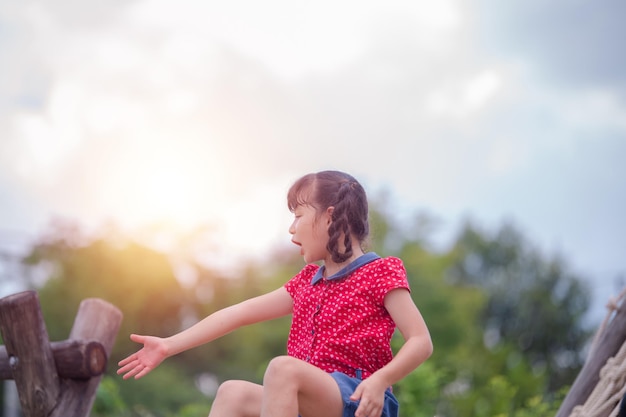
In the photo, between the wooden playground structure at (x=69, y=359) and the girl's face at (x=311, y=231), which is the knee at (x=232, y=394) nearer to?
the girl's face at (x=311, y=231)

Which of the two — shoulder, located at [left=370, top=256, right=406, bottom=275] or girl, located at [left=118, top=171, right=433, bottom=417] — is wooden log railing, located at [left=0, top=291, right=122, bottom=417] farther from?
shoulder, located at [left=370, top=256, right=406, bottom=275]

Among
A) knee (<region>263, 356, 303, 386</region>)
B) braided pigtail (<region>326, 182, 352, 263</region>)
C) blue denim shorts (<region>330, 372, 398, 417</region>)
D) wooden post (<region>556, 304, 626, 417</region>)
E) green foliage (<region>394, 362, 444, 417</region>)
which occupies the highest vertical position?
braided pigtail (<region>326, 182, 352, 263</region>)

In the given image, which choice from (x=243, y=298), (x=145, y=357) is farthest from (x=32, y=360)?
(x=243, y=298)

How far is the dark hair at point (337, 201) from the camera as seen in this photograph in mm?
3086

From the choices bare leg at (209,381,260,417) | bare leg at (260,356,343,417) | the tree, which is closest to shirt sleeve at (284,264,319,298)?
bare leg at (209,381,260,417)

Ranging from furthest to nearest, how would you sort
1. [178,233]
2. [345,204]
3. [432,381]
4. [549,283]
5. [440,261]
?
[440,261] → [549,283] → [178,233] → [432,381] → [345,204]

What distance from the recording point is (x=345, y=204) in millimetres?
→ 3088

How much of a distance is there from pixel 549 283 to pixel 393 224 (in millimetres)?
5471

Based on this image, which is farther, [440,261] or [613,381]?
[440,261]

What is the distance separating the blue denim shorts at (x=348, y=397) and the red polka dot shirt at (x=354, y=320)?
0.28 ft

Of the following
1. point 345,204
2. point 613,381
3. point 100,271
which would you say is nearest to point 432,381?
point 613,381

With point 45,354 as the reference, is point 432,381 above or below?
below

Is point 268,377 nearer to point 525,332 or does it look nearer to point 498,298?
point 525,332

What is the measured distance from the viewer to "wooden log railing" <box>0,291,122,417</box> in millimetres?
4238
